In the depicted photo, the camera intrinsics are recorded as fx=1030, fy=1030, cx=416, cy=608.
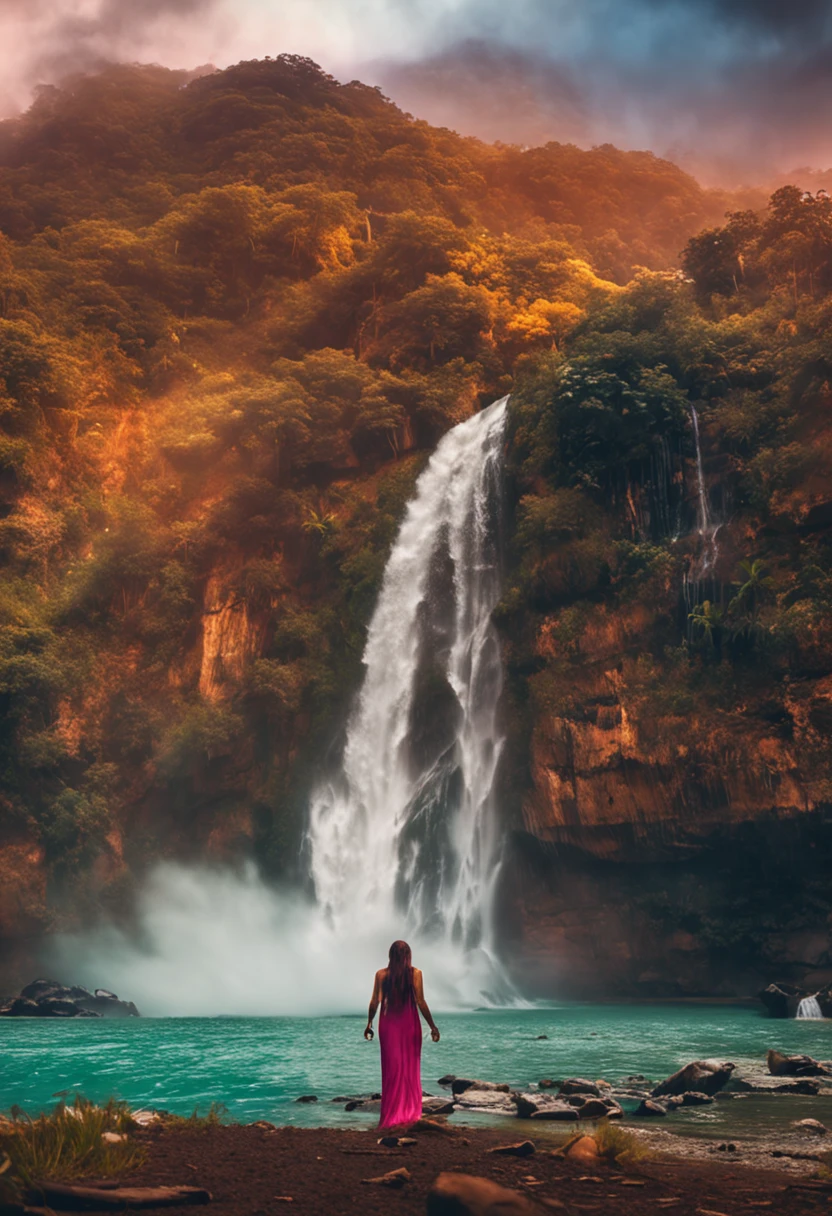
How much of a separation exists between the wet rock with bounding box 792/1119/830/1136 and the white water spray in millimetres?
19607

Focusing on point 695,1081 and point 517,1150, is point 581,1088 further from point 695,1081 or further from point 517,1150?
point 517,1150

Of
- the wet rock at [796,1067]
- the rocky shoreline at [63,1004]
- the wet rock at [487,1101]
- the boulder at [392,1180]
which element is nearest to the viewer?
the boulder at [392,1180]

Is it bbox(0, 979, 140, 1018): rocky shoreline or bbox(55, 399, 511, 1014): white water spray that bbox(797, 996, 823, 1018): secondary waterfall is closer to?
bbox(55, 399, 511, 1014): white water spray

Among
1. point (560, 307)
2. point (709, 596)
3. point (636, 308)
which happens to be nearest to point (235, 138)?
point (560, 307)

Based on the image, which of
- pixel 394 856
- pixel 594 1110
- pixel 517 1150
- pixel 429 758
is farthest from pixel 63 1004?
pixel 517 1150

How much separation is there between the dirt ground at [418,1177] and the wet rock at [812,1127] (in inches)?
84.5

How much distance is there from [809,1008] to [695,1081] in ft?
48.5

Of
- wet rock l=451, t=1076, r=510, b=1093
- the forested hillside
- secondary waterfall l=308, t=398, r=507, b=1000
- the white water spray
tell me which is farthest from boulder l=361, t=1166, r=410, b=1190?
secondary waterfall l=308, t=398, r=507, b=1000

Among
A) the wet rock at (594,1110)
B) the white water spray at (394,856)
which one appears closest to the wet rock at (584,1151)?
the wet rock at (594,1110)

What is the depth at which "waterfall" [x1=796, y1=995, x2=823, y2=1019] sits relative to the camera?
24875mm

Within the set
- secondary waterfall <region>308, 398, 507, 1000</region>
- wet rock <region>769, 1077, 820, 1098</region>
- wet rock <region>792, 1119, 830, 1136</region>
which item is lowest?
wet rock <region>769, 1077, 820, 1098</region>

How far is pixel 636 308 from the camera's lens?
1454 inches

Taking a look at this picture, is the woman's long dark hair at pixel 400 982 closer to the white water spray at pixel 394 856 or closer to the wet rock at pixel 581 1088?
the wet rock at pixel 581 1088

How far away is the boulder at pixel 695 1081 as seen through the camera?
484 inches
